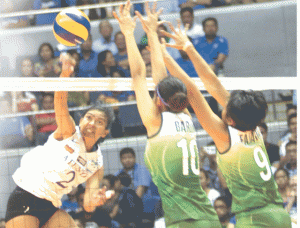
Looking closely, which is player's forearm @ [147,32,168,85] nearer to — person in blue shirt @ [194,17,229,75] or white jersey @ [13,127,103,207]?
white jersey @ [13,127,103,207]

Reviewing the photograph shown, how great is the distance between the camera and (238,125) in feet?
10.7

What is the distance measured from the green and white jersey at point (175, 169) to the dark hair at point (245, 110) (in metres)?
0.36

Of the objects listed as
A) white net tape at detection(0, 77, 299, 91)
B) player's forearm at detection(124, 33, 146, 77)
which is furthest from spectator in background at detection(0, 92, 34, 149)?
player's forearm at detection(124, 33, 146, 77)

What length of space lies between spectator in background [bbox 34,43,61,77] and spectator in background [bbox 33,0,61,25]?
99cm

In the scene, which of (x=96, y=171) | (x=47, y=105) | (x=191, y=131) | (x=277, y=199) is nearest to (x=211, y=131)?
(x=191, y=131)

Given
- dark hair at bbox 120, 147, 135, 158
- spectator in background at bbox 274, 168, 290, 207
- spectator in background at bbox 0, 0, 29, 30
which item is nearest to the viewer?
spectator in background at bbox 274, 168, 290, 207

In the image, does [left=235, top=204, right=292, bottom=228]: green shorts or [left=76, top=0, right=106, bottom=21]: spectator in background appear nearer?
[left=235, top=204, right=292, bottom=228]: green shorts

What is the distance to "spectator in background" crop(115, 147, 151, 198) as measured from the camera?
4984 mm

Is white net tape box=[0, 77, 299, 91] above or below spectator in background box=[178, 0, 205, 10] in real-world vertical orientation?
below

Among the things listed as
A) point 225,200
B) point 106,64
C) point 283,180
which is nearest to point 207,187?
point 225,200

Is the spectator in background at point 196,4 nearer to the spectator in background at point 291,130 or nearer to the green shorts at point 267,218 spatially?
the spectator in background at point 291,130

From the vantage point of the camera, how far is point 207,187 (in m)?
4.80

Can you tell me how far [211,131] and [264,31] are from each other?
416 cm

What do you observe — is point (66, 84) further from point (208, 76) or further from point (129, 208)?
point (129, 208)
